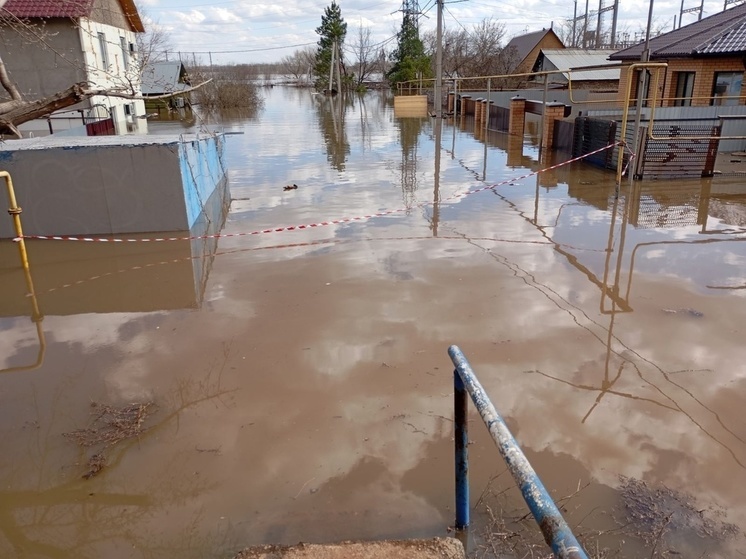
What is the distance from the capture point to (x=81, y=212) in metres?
8.62

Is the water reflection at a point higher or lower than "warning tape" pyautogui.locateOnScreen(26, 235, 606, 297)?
higher

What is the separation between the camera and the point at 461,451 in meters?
2.80

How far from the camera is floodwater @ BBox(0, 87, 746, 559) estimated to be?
Answer: 127 inches

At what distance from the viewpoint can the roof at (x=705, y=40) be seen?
57.0 ft

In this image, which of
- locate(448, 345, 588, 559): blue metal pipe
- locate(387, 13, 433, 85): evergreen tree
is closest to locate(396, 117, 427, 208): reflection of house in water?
locate(448, 345, 588, 559): blue metal pipe

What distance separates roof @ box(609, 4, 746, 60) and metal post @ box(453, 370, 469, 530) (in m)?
18.5

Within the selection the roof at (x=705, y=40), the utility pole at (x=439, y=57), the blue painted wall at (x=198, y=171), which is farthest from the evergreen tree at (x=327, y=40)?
the blue painted wall at (x=198, y=171)

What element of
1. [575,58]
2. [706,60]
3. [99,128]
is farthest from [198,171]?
[575,58]

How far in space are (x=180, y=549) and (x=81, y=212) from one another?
22.7ft

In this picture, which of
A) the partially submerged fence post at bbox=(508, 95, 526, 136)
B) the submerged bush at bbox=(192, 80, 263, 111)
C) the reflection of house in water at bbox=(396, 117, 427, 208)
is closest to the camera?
the reflection of house in water at bbox=(396, 117, 427, 208)

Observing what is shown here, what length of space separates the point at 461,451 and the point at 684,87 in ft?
70.1

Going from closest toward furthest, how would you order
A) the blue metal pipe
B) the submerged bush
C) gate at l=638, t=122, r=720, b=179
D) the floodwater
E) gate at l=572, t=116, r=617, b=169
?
the blue metal pipe
the floodwater
gate at l=638, t=122, r=720, b=179
gate at l=572, t=116, r=617, b=169
the submerged bush

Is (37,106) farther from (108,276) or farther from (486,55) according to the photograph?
(486,55)

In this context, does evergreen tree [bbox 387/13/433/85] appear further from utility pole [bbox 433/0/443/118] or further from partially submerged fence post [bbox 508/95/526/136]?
partially submerged fence post [bbox 508/95/526/136]
